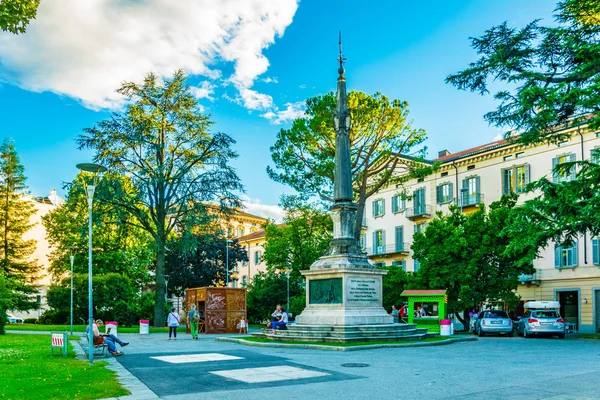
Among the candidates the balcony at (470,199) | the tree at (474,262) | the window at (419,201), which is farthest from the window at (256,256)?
the tree at (474,262)

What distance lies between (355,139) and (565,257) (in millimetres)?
17294

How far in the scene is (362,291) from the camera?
2127 centimetres

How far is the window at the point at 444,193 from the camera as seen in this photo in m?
49.7

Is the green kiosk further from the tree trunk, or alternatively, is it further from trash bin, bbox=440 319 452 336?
the tree trunk

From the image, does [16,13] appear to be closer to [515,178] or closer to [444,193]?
[515,178]

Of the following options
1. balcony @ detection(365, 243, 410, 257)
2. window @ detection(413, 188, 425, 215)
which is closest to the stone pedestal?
window @ detection(413, 188, 425, 215)

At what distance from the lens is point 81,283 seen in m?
47.4

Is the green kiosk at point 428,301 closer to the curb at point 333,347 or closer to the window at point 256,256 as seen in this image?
the curb at point 333,347

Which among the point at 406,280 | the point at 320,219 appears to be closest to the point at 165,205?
the point at 320,219

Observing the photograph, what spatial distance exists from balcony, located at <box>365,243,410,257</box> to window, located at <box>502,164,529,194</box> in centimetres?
1126

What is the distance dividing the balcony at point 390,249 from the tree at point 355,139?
16.7 m

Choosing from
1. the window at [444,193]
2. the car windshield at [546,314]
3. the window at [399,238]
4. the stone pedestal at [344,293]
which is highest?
the window at [444,193]

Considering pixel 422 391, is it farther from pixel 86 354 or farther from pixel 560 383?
pixel 86 354

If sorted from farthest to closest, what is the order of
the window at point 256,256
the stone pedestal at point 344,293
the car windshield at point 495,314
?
the window at point 256,256 < the car windshield at point 495,314 < the stone pedestal at point 344,293
